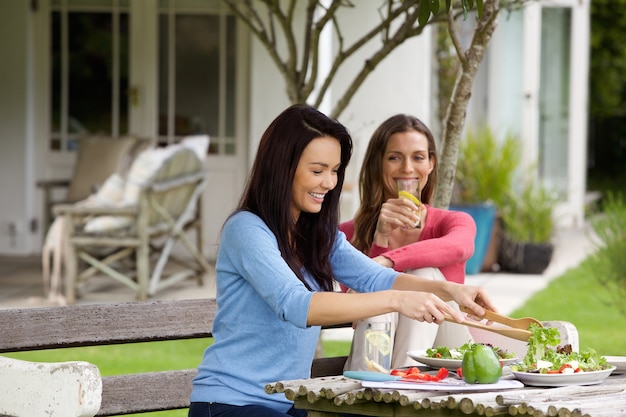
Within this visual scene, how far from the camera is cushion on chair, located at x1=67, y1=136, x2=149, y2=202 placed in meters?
9.85

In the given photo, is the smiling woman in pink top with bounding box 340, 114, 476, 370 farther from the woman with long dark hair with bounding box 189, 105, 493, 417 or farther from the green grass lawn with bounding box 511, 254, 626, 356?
the green grass lawn with bounding box 511, 254, 626, 356

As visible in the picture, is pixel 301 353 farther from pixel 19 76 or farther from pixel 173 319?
pixel 19 76

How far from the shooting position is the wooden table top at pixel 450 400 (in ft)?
8.80

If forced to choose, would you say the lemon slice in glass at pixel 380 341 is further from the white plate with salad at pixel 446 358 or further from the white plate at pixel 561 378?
the white plate at pixel 561 378

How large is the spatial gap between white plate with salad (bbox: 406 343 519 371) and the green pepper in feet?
0.55

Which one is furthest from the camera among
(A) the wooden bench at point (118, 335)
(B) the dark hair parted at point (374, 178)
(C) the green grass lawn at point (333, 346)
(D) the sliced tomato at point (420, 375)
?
(C) the green grass lawn at point (333, 346)

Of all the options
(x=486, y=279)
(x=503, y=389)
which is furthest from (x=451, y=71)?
(x=503, y=389)

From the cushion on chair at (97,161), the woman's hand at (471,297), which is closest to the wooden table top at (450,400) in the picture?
the woman's hand at (471,297)

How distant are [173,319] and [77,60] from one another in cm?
750

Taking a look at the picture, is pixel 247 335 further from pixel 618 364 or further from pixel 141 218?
pixel 141 218

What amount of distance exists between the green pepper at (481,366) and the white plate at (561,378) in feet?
0.32

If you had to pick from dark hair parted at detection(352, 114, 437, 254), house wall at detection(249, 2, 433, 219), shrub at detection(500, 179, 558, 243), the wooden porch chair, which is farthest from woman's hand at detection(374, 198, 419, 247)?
shrub at detection(500, 179, 558, 243)

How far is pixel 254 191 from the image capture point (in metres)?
3.29

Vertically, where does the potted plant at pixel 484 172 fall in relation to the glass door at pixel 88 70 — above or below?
below
